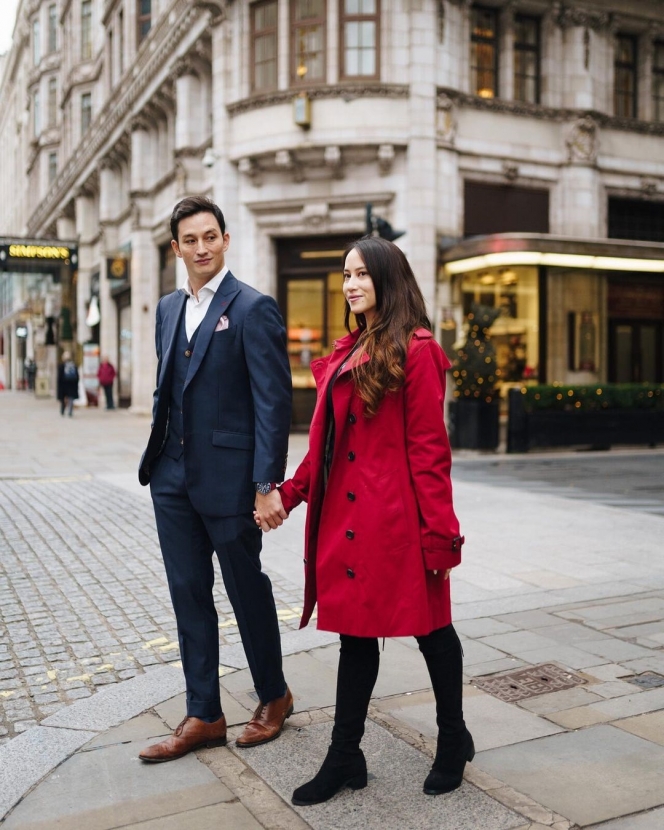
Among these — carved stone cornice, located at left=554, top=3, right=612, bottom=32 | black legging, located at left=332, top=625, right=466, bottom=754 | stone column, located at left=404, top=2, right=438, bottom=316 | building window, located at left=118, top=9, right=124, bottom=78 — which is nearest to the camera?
black legging, located at left=332, top=625, right=466, bottom=754

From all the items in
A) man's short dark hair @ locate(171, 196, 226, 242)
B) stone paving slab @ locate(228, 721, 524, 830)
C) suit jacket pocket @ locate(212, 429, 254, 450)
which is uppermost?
man's short dark hair @ locate(171, 196, 226, 242)

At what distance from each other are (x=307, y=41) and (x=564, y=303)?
806 cm

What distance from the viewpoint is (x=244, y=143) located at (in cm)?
2012

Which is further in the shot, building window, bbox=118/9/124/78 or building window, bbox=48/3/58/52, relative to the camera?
building window, bbox=48/3/58/52

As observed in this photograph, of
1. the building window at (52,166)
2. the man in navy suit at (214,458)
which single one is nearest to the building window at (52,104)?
the building window at (52,166)

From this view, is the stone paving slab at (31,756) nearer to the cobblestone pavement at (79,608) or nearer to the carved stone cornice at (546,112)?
the cobblestone pavement at (79,608)

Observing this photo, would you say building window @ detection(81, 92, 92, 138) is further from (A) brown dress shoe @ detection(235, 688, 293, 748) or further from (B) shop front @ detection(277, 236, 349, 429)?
(A) brown dress shoe @ detection(235, 688, 293, 748)

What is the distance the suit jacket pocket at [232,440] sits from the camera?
3.44 m

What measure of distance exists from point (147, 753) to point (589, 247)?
17096mm

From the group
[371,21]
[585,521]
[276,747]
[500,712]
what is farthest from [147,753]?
[371,21]

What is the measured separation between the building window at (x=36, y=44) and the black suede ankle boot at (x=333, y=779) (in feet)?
200

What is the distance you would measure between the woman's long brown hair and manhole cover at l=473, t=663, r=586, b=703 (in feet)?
5.79

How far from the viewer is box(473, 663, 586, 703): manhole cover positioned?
4.11 meters

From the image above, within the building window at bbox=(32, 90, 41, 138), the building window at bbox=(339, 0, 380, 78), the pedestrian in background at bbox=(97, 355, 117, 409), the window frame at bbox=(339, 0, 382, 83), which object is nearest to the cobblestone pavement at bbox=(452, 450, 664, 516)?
the window frame at bbox=(339, 0, 382, 83)
